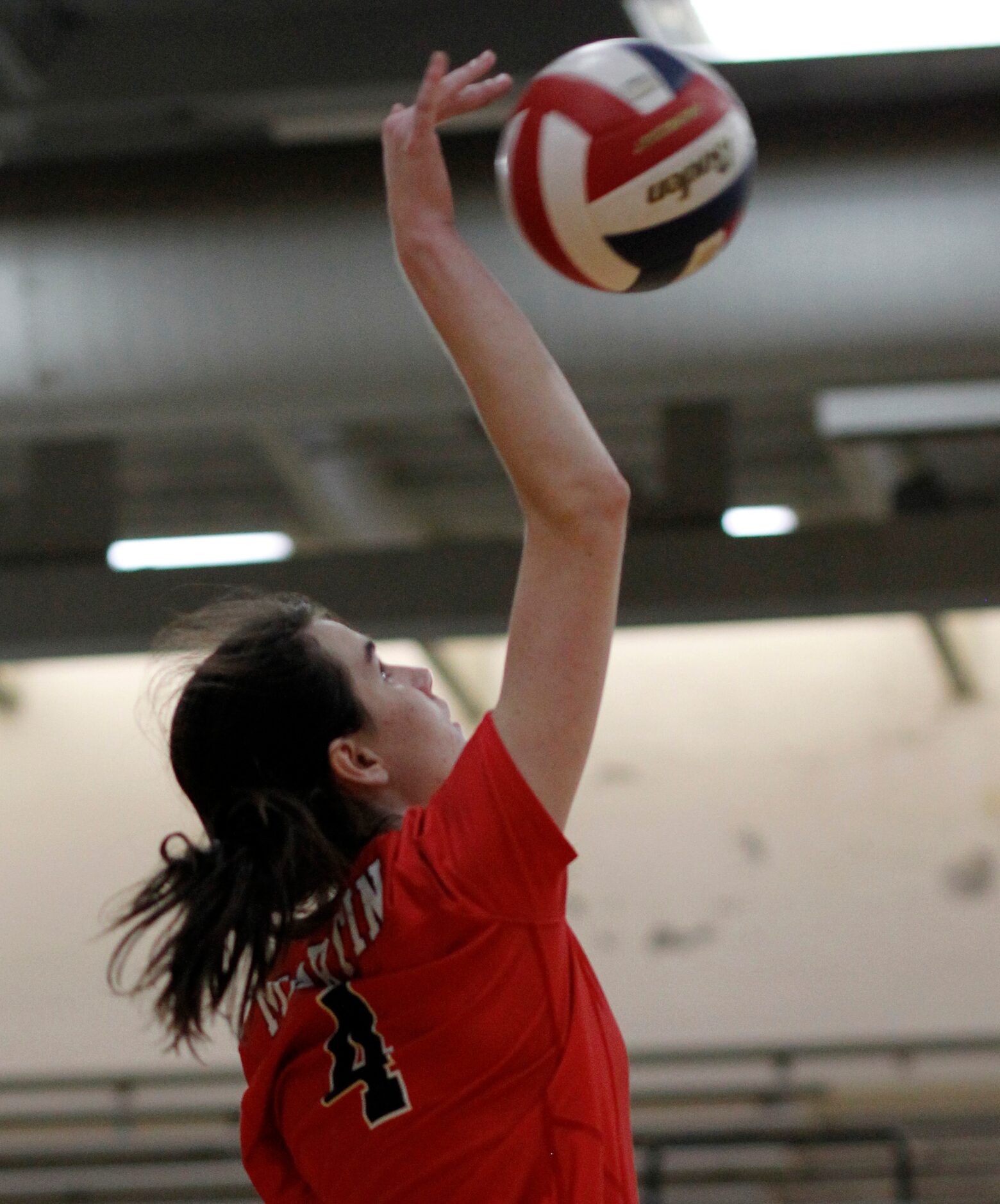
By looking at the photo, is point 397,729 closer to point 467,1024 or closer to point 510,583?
point 467,1024

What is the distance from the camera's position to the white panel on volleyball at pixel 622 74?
1812 millimetres

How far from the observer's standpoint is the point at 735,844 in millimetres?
8992

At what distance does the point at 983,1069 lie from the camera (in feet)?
29.2

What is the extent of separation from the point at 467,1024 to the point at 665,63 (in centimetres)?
108

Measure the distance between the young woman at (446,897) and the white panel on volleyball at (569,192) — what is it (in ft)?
0.98

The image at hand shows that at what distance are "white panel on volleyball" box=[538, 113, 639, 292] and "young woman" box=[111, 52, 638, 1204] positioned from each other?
0.98 ft

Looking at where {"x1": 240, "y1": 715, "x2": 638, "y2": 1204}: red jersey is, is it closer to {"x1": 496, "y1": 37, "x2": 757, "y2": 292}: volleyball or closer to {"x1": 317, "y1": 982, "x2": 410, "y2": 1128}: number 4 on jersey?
{"x1": 317, "y1": 982, "x2": 410, "y2": 1128}: number 4 on jersey

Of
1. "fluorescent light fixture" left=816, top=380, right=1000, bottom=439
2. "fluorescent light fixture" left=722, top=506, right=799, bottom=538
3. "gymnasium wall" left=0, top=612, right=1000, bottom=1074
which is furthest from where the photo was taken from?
"gymnasium wall" left=0, top=612, right=1000, bottom=1074

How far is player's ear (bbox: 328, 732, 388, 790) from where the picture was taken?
1.56 m

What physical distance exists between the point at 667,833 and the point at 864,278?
17.5 feet

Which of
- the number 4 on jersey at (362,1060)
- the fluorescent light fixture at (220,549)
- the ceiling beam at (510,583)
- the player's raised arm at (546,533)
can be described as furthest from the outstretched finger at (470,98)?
the fluorescent light fixture at (220,549)

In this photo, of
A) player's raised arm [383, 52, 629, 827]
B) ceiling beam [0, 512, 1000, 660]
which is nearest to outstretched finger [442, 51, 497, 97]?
player's raised arm [383, 52, 629, 827]

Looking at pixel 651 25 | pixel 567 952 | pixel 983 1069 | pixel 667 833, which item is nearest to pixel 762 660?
pixel 667 833

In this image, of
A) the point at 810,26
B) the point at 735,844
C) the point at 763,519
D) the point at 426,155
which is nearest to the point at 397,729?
the point at 426,155
